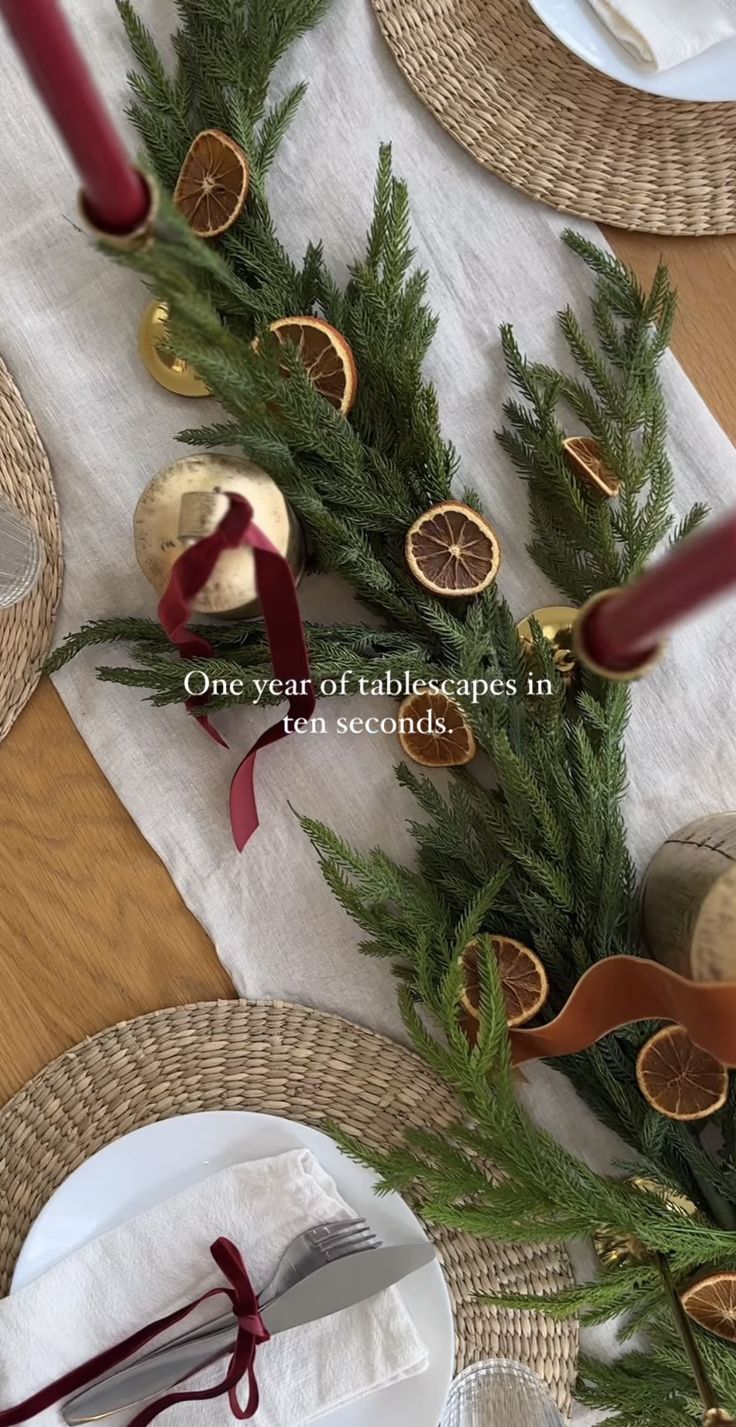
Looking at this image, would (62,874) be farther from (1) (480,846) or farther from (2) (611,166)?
(2) (611,166)

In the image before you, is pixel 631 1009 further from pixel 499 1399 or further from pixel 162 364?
pixel 162 364

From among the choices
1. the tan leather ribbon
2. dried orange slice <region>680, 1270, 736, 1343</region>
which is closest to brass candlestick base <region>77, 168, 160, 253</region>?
the tan leather ribbon

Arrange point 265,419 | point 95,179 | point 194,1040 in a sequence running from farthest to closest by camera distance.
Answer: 1. point 194,1040
2. point 265,419
3. point 95,179

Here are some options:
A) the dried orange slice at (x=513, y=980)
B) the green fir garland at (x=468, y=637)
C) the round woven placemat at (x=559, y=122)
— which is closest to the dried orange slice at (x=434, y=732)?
the green fir garland at (x=468, y=637)

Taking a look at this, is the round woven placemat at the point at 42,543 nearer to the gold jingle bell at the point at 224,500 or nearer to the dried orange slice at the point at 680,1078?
the gold jingle bell at the point at 224,500

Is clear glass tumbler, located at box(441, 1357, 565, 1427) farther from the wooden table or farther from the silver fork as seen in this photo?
the wooden table

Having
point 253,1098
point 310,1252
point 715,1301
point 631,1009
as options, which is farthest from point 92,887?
point 715,1301

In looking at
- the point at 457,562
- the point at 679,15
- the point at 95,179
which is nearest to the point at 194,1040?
the point at 457,562
